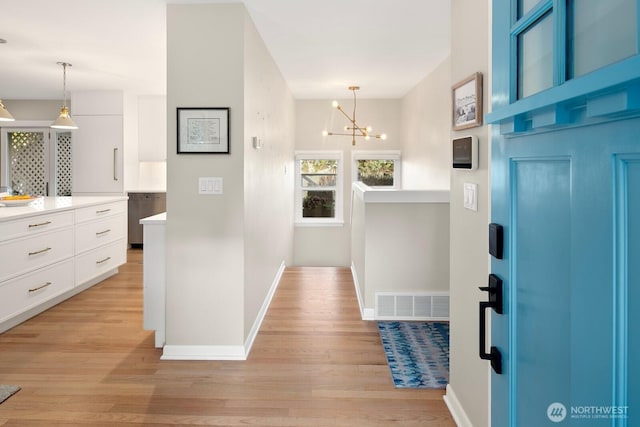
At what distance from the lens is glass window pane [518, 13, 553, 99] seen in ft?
3.04

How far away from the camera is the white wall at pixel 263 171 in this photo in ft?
11.2

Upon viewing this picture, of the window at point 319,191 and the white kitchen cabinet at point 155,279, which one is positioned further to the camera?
the window at point 319,191

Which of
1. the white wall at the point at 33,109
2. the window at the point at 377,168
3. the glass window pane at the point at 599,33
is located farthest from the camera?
the window at the point at 377,168

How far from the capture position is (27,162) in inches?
290

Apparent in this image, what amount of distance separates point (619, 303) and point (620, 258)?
0.23ft

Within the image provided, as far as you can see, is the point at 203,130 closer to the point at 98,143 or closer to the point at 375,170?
the point at 98,143

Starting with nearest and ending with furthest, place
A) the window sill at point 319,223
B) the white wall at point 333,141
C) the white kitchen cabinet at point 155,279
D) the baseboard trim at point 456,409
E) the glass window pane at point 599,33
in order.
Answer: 1. the glass window pane at point 599,33
2. the baseboard trim at point 456,409
3. the white kitchen cabinet at point 155,279
4. the white wall at point 333,141
5. the window sill at point 319,223

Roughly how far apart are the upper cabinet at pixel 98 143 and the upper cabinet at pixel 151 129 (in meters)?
0.44

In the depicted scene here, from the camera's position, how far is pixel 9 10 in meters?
3.48

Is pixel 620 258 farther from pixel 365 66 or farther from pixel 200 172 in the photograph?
pixel 365 66

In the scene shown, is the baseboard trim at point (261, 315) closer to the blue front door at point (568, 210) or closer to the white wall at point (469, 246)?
the white wall at point (469, 246)

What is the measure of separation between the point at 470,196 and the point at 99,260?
4.37 m

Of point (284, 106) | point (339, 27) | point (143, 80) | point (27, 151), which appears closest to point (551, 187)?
point (339, 27)

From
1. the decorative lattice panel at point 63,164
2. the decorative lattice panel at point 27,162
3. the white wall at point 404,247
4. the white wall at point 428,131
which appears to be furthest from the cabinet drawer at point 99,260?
the white wall at point 428,131
